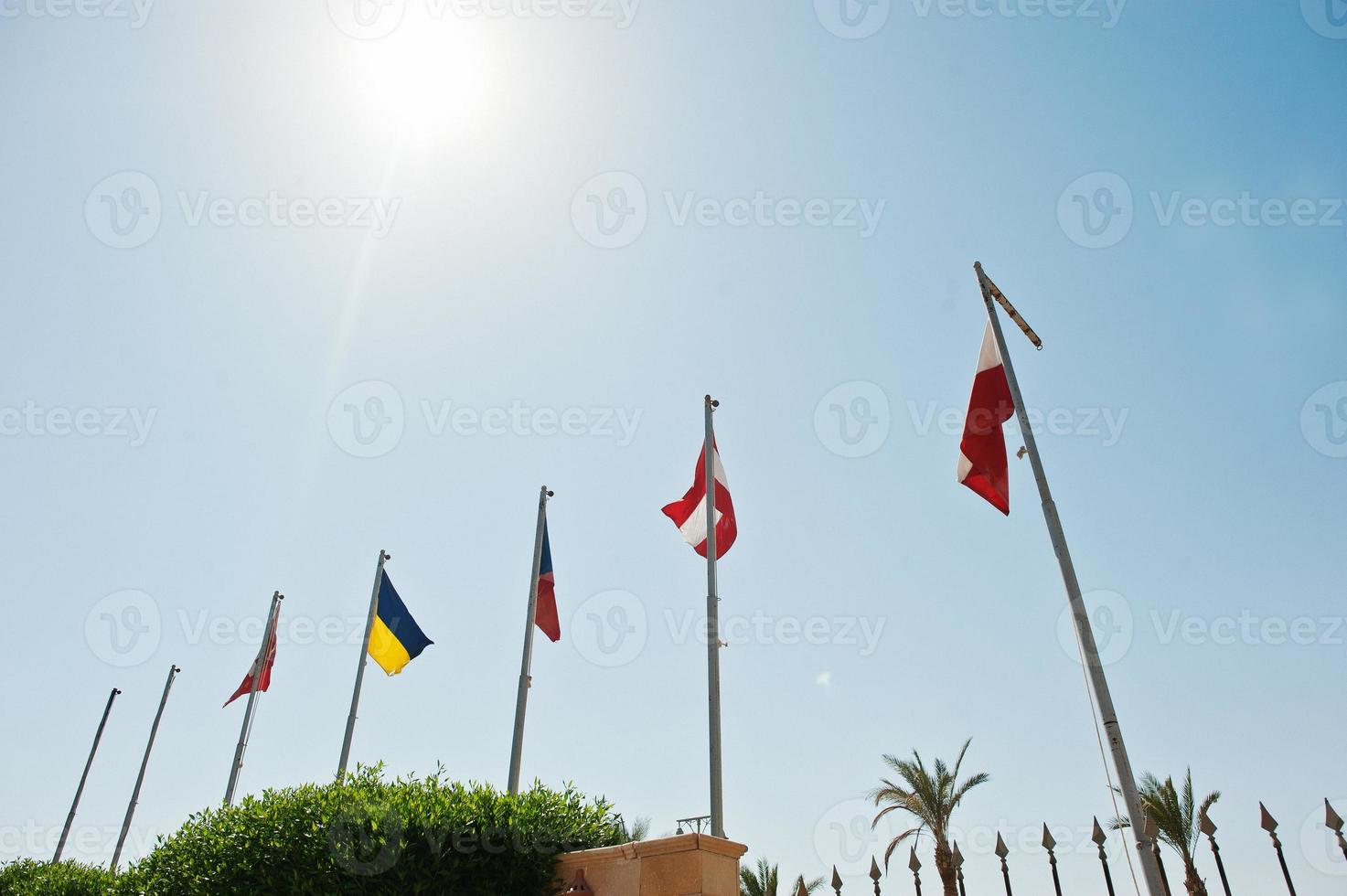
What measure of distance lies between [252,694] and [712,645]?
1339 cm

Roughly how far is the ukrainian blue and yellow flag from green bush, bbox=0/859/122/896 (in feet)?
20.0

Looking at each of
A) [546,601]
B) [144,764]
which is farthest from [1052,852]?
[144,764]

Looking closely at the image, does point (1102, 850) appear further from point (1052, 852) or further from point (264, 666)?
point (264, 666)

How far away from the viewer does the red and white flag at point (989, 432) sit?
10414 mm

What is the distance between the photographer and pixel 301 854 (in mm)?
9789

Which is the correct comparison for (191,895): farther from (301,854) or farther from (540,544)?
(540,544)

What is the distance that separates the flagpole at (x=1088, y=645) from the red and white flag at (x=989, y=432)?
28cm

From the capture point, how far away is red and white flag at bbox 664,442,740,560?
1276 cm

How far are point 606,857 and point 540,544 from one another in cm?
686

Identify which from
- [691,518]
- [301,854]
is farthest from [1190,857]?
[301,854]

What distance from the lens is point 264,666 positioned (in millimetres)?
20000

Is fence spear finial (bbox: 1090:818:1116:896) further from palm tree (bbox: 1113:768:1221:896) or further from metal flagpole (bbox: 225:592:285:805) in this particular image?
metal flagpole (bbox: 225:592:285:805)

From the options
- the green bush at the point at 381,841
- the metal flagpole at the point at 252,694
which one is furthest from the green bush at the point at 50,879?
the green bush at the point at 381,841

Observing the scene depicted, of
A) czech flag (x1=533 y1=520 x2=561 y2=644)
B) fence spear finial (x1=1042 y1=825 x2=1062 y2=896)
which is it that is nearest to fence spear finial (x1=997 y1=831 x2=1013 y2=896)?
fence spear finial (x1=1042 y1=825 x2=1062 y2=896)
